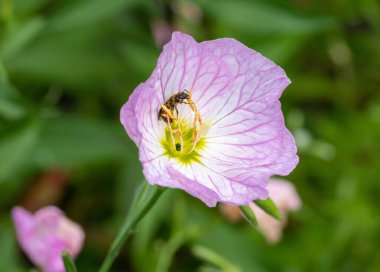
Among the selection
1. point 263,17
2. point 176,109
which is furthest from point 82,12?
point 176,109

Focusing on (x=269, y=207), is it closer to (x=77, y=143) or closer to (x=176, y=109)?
(x=176, y=109)

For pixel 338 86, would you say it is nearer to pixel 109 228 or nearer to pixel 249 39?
pixel 249 39

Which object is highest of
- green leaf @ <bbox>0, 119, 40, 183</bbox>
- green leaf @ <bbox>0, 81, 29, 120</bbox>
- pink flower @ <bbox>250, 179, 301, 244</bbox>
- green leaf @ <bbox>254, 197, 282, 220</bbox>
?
green leaf @ <bbox>0, 81, 29, 120</bbox>

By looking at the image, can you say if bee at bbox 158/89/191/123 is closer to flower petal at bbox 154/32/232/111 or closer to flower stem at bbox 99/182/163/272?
flower petal at bbox 154/32/232/111

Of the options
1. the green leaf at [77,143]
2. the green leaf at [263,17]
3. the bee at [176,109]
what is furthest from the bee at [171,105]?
the green leaf at [263,17]

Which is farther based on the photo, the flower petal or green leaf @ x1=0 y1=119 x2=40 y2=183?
green leaf @ x1=0 y1=119 x2=40 y2=183

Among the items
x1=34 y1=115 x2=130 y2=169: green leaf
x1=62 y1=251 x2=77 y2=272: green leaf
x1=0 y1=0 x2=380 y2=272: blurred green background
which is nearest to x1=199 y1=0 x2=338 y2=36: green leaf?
x1=0 y1=0 x2=380 y2=272: blurred green background
